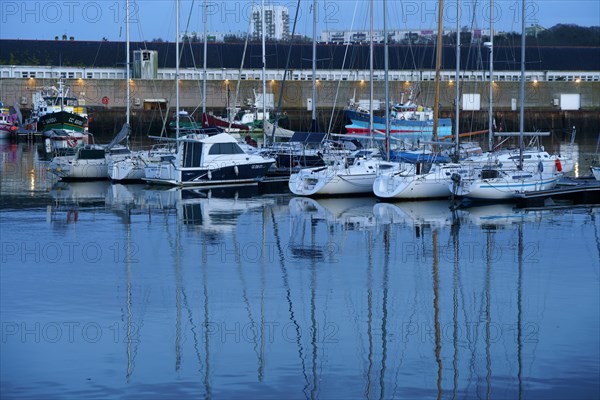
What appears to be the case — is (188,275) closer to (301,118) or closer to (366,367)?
(366,367)

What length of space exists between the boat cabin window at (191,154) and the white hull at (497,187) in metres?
7.75

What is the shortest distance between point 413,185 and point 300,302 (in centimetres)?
1170

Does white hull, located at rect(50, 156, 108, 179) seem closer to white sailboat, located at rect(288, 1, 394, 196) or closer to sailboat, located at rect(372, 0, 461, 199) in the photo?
white sailboat, located at rect(288, 1, 394, 196)

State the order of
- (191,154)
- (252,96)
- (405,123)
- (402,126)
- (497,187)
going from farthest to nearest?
(252,96) < (405,123) < (402,126) < (191,154) < (497,187)

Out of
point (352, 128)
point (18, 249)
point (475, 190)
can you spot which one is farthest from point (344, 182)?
point (352, 128)

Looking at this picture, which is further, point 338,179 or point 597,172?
point 597,172

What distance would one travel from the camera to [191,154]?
30.8m

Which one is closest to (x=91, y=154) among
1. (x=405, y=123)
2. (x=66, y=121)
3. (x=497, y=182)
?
(x=497, y=182)

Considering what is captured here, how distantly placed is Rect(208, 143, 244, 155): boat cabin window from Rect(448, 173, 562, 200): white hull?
7122mm

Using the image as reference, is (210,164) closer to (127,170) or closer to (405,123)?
(127,170)

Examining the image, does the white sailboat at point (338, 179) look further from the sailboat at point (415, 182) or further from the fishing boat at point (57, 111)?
the fishing boat at point (57, 111)

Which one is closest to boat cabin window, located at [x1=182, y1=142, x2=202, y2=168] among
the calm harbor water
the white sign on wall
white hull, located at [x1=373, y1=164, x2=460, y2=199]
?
the calm harbor water

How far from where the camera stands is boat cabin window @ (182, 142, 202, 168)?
30616mm

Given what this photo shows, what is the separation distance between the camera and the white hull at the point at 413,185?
26984 millimetres
